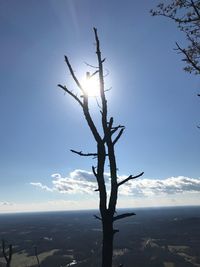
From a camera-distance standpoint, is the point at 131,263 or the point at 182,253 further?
the point at 182,253

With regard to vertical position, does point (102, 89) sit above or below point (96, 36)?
below

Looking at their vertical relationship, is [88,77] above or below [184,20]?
below

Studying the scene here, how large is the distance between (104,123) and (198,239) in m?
190

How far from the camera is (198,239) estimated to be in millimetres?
185875

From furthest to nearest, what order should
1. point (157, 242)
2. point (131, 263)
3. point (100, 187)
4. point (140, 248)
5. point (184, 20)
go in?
point (157, 242), point (140, 248), point (131, 263), point (184, 20), point (100, 187)

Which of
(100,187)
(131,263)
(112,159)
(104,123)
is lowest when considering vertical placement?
(131,263)

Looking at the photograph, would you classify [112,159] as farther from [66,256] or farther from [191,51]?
[66,256]

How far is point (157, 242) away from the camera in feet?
575

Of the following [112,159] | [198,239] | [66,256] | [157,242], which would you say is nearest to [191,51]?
[112,159]

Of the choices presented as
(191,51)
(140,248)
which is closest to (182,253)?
(140,248)

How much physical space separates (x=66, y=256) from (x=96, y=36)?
137659 mm

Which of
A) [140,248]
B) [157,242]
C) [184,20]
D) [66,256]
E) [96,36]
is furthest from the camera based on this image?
[157,242]

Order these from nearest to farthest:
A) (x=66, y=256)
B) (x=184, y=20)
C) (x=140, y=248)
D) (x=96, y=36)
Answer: (x=96, y=36) < (x=184, y=20) < (x=66, y=256) < (x=140, y=248)

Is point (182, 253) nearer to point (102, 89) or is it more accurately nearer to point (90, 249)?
point (90, 249)
